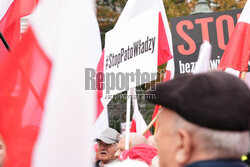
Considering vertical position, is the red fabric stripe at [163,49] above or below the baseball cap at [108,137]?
above

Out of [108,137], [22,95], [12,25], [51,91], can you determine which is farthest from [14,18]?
[51,91]

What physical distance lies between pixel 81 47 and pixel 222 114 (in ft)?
1.95

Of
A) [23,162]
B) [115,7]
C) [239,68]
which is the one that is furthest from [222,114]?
[115,7]

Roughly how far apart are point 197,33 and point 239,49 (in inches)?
79.9

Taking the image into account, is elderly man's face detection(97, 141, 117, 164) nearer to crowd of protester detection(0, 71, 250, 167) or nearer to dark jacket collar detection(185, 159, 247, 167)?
crowd of protester detection(0, 71, 250, 167)

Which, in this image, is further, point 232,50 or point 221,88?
point 232,50

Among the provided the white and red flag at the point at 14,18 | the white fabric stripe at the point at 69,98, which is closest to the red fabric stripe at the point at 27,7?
the white and red flag at the point at 14,18

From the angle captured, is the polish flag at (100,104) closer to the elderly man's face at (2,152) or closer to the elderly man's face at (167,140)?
the elderly man's face at (2,152)

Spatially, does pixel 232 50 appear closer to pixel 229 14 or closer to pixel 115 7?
pixel 229 14

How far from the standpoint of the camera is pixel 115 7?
18312mm

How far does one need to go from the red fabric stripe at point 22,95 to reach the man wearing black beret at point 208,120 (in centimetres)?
59

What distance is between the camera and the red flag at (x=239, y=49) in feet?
16.1

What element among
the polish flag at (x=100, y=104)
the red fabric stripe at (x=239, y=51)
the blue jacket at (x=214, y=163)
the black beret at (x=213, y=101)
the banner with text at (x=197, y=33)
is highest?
the banner with text at (x=197, y=33)

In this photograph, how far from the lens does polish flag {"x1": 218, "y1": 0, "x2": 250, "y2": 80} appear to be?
4.89m
